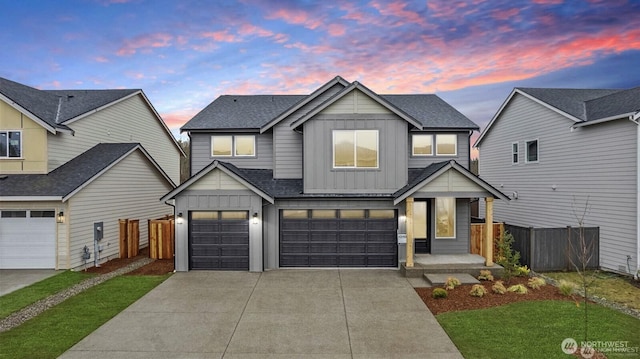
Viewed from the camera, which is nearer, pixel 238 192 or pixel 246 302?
pixel 246 302

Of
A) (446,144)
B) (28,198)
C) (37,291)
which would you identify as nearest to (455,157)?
(446,144)

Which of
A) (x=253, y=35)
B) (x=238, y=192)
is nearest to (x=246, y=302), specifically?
(x=238, y=192)

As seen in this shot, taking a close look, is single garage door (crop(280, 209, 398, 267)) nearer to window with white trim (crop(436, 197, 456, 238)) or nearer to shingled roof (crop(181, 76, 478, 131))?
window with white trim (crop(436, 197, 456, 238))

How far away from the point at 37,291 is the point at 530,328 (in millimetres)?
13599

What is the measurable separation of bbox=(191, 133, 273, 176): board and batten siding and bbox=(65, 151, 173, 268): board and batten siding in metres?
3.32

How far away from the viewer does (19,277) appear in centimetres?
1115

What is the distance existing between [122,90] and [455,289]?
20285mm

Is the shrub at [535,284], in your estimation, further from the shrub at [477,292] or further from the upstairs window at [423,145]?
the upstairs window at [423,145]

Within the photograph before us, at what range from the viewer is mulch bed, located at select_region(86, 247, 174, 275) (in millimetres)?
12102

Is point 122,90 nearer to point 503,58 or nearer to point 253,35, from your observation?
point 253,35

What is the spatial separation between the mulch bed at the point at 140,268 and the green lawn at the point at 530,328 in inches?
398

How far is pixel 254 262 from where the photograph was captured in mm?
12016

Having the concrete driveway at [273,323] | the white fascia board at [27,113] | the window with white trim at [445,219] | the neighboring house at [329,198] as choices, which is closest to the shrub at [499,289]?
the concrete driveway at [273,323]

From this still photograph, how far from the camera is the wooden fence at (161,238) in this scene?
13.8 metres
